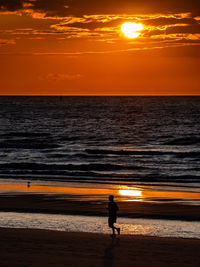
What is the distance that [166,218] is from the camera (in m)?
20.0

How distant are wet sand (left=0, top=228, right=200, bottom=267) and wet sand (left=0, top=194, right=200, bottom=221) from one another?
4.48m

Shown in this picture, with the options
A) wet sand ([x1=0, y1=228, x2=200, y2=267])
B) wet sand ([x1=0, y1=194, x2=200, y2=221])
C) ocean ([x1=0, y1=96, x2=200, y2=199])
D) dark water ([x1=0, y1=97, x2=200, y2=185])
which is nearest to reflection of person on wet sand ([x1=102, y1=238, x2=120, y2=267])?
wet sand ([x1=0, y1=228, x2=200, y2=267])

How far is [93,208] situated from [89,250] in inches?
303

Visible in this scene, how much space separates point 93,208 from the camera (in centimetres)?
2184

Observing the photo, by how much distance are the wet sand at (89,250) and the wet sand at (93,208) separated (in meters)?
4.48

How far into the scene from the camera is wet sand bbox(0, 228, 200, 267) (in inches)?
505

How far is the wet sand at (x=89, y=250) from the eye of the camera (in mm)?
12836

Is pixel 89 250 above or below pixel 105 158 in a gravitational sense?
below

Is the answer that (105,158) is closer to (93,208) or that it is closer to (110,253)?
(93,208)

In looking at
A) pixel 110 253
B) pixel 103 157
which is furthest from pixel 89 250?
pixel 103 157

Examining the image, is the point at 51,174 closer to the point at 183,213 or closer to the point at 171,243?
the point at 183,213

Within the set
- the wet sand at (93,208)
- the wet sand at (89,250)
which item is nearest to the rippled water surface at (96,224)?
the wet sand at (93,208)

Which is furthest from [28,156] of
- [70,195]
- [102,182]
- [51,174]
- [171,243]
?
[171,243]

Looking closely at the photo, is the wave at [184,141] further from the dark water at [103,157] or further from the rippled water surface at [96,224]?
the rippled water surface at [96,224]
